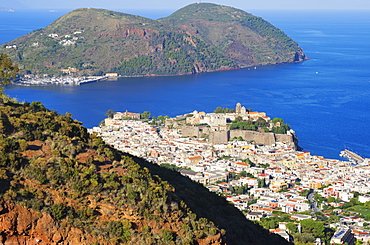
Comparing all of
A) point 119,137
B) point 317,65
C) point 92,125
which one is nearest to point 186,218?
point 119,137

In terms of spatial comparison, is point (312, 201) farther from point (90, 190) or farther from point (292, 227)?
point (90, 190)

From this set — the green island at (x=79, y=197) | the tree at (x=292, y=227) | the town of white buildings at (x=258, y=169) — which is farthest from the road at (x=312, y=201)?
the green island at (x=79, y=197)

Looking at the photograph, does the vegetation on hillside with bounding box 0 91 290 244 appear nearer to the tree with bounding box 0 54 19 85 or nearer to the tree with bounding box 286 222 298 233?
the tree with bounding box 0 54 19 85

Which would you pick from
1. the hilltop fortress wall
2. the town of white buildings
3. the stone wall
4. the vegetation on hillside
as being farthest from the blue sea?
the vegetation on hillside

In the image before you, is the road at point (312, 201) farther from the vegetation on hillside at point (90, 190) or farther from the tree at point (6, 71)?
the tree at point (6, 71)

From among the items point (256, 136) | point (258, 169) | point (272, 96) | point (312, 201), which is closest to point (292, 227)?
point (312, 201)

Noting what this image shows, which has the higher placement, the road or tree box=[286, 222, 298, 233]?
tree box=[286, 222, 298, 233]

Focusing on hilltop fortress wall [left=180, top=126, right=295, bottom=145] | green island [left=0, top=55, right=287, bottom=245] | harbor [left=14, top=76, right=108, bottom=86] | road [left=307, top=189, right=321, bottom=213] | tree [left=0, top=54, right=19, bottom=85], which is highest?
tree [left=0, top=54, right=19, bottom=85]
